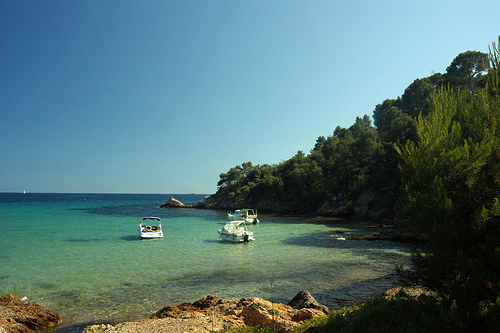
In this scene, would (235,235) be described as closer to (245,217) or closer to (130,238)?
(130,238)

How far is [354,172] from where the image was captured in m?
61.7

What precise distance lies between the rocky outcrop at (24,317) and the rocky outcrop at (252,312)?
3770 mm

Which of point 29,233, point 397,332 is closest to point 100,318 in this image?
point 397,332

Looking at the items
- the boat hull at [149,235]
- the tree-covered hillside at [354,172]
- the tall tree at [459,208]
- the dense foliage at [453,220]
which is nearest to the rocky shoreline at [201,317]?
the dense foliage at [453,220]

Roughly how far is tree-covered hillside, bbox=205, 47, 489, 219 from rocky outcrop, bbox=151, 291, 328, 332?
25.6 meters

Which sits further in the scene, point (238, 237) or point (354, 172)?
point (354, 172)

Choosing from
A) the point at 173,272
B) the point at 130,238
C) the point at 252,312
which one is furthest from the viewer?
the point at 130,238

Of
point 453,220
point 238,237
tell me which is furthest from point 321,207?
point 453,220

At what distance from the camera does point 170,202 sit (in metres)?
109

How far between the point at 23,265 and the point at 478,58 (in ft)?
226

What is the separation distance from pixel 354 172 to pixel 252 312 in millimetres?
57923

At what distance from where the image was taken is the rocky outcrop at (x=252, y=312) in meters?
8.41

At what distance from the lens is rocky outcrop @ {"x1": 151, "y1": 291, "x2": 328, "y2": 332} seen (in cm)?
841

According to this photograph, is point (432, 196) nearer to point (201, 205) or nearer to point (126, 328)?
point (126, 328)
